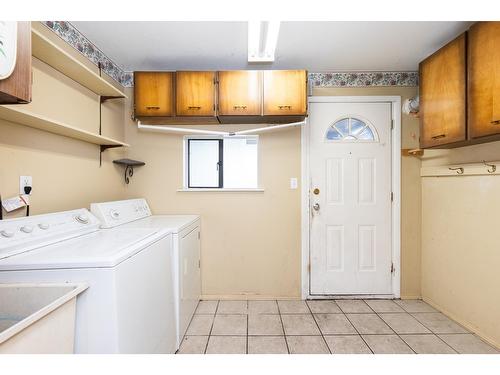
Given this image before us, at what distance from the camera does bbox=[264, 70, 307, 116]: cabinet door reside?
7.32ft

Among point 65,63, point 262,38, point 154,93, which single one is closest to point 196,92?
point 154,93

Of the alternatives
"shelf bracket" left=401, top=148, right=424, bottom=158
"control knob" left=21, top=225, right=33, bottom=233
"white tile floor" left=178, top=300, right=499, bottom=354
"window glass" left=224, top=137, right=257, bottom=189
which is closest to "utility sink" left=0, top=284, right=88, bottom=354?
"control knob" left=21, top=225, right=33, bottom=233

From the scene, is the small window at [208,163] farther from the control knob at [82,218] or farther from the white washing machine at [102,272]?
the white washing machine at [102,272]

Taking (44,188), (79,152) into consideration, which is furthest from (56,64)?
(44,188)

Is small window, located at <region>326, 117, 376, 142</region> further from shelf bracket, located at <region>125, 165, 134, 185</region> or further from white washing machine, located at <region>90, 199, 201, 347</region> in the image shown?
shelf bracket, located at <region>125, 165, 134, 185</region>

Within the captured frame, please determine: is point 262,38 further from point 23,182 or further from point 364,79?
point 23,182

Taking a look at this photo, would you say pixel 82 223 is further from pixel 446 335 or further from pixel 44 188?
pixel 446 335

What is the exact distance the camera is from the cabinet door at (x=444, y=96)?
175cm

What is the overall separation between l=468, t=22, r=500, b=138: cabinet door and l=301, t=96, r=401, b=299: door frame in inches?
34.5

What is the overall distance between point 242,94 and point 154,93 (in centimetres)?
82

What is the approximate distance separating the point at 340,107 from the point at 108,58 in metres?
2.31

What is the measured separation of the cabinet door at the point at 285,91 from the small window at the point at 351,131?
0.53 m

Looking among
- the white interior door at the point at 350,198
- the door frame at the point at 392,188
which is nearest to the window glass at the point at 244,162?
the door frame at the point at 392,188
